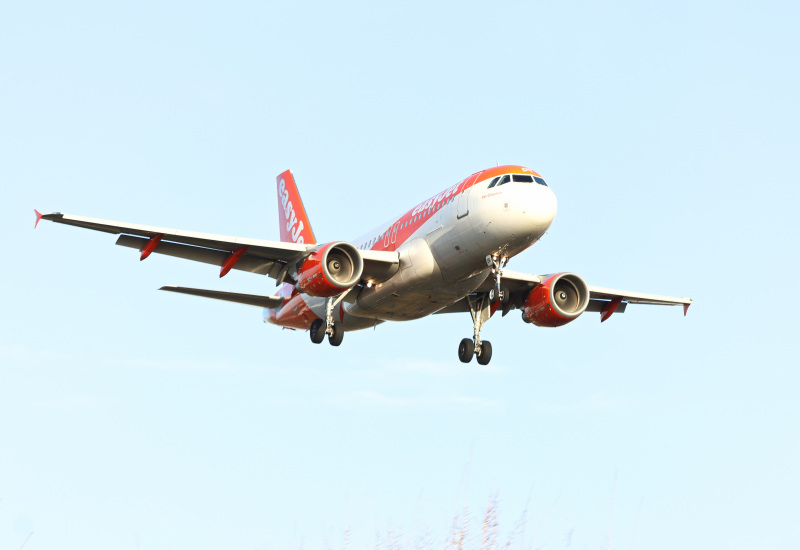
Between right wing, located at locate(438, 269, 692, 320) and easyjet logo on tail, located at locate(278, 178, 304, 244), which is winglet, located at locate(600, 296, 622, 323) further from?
easyjet logo on tail, located at locate(278, 178, 304, 244)

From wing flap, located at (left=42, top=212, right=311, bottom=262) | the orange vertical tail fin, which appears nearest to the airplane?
wing flap, located at (left=42, top=212, right=311, bottom=262)

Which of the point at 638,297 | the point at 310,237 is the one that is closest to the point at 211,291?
the point at 310,237

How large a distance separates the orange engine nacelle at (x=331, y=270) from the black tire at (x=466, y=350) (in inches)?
244

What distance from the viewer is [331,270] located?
28547 millimetres

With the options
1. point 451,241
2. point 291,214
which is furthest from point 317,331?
point 291,214

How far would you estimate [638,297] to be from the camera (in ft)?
114

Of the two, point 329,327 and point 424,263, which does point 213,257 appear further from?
point 424,263

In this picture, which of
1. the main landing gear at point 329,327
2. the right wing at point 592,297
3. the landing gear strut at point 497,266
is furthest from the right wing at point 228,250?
the right wing at point 592,297

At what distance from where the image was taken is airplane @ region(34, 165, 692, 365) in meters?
26.4

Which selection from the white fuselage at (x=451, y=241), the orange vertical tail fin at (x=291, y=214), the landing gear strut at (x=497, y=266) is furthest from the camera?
the orange vertical tail fin at (x=291, y=214)

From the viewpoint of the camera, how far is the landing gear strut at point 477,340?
32.2 meters

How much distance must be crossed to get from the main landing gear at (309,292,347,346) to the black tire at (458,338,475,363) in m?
4.25

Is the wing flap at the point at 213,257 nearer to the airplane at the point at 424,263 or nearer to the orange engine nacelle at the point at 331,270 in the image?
the airplane at the point at 424,263

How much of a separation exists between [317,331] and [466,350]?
5.33 meters
